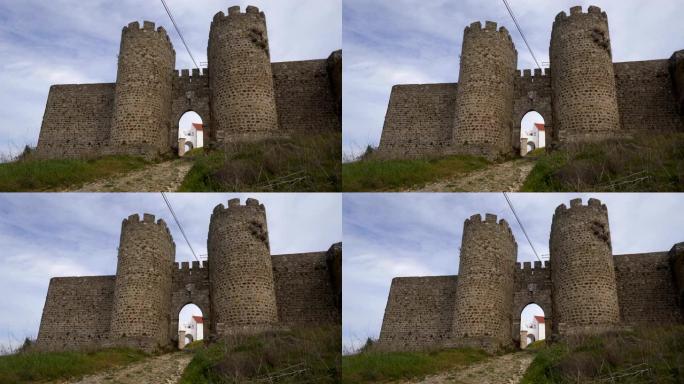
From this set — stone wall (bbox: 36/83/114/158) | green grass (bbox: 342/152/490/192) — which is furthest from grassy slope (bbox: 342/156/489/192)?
stone wall (bbox: 36/83/114/158)

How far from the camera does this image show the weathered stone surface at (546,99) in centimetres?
3225

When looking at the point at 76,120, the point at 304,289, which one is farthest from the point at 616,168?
the point at 76,120

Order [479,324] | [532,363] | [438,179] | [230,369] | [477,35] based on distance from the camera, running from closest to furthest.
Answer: [230,369] → [532,363] → [438,179] → [479,324] → [477,35]

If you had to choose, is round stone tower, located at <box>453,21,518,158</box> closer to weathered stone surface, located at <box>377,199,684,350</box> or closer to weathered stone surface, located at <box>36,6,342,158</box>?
weathered stone surface, located at <box>377,199,684,350</box>

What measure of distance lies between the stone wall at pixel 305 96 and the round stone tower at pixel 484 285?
5454 millimetres

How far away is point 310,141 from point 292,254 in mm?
4884

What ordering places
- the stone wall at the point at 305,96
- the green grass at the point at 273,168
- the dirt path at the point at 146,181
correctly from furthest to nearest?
1. the stone wall at the point at 305,96
2. the dirt path at the point at 146,181
3. the green grass at the point at 273,168

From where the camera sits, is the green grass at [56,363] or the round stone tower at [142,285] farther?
the round stone tower at [142,285]

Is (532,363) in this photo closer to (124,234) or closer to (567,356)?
(567,356)

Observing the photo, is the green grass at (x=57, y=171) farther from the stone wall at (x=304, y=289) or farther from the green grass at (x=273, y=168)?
the stone wall at (x=304, y=289)

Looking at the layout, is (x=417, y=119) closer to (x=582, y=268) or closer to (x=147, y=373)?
(x=582, y=268)

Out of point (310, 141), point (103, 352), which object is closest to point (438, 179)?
point (310, 141)

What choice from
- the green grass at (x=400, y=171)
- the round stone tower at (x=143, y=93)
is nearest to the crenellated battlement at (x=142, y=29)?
the round stone tower at (x=143, y=93)

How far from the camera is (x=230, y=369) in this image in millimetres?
25203
